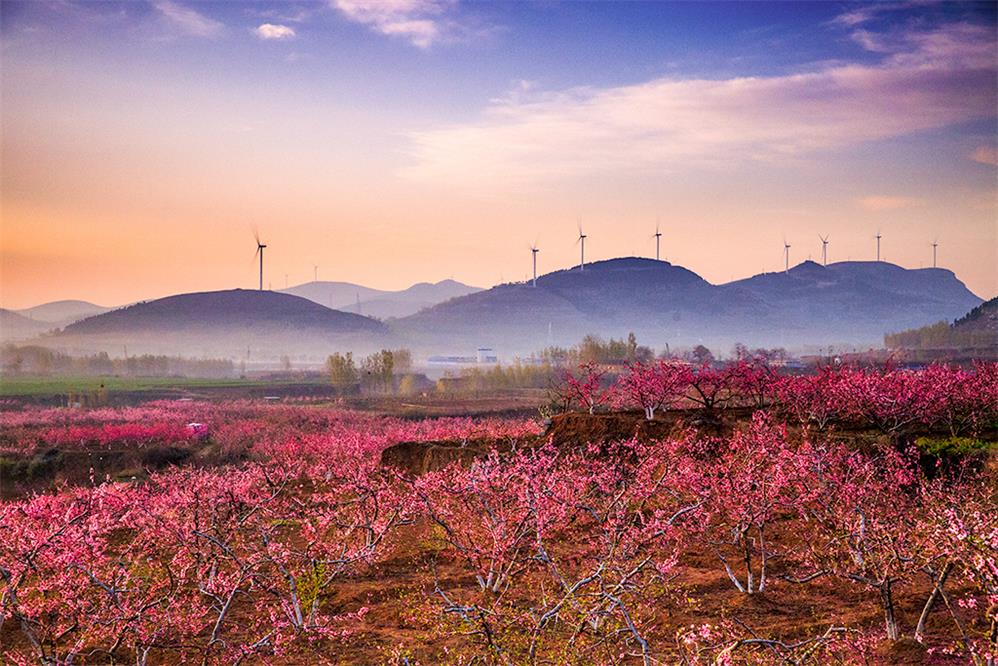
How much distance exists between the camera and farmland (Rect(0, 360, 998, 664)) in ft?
39.3

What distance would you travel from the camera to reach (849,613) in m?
14.4

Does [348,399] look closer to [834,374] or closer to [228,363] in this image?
[834,374]

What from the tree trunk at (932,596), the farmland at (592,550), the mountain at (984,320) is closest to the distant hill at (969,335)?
the mountain at (984,320)

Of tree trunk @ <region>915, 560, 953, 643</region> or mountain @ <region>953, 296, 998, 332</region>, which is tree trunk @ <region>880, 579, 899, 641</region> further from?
mountain @ <region>953, 296, 998, 332</region>

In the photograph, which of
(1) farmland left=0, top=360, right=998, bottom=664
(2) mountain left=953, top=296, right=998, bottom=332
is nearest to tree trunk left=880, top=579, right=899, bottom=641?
(1) farmland left=0, top=360, right=998, bottom=664

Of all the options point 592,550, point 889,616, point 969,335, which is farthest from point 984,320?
point 889,616

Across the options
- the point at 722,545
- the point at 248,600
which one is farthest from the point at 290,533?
the point at 722,545

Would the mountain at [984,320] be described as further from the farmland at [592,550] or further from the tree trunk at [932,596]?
the tree trunk at [932,596]

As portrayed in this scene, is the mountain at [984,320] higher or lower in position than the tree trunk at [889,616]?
higher

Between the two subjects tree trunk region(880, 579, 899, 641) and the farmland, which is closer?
the farmland

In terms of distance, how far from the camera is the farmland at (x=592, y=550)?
1198 centimetres

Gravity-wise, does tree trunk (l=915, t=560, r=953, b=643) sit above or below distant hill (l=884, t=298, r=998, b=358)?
below

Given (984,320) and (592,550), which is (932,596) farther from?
(984,320)

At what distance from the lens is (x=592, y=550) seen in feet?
63.4
